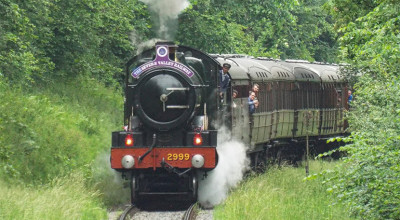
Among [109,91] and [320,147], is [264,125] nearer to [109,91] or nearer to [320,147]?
[320,147]

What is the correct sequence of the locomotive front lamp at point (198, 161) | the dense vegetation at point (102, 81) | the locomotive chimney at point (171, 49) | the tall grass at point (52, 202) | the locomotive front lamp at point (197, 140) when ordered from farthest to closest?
the locomotive chimney at point (171, 49) < the locomotive front lamp at point (197, 140) < the locomotive front lamp at point (198, 161) < the tall grass at point (52, 202) < the dense vegetation at point (102, 81)

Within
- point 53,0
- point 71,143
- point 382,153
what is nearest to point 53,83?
point 53,0

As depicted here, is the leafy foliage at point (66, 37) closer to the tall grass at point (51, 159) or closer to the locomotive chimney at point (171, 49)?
the tall grass at point (51, 159)

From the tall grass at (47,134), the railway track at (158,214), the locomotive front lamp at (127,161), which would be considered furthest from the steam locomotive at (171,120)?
the tall grass at (47,134)

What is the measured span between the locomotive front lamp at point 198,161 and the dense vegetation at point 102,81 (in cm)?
167

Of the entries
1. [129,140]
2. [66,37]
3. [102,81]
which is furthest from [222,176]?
[102,81]

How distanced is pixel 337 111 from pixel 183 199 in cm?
1031

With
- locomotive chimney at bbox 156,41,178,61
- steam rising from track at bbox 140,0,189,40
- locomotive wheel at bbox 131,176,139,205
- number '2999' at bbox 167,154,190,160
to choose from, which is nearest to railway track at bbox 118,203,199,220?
locomotive wheel at bbox 131,176,139,205

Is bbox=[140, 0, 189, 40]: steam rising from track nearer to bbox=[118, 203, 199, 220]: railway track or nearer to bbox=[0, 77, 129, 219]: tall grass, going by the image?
bbox=[0, 77, 129, 219]: tall grass

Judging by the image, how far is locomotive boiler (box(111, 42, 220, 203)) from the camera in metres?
12.6

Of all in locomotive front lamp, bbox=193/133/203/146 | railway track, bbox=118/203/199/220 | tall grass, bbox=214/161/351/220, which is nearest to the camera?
tall grass, bbox=214/161/351/220

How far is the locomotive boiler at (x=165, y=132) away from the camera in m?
12.6

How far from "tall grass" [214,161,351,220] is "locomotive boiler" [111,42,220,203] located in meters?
0.91

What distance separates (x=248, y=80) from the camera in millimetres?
16219
